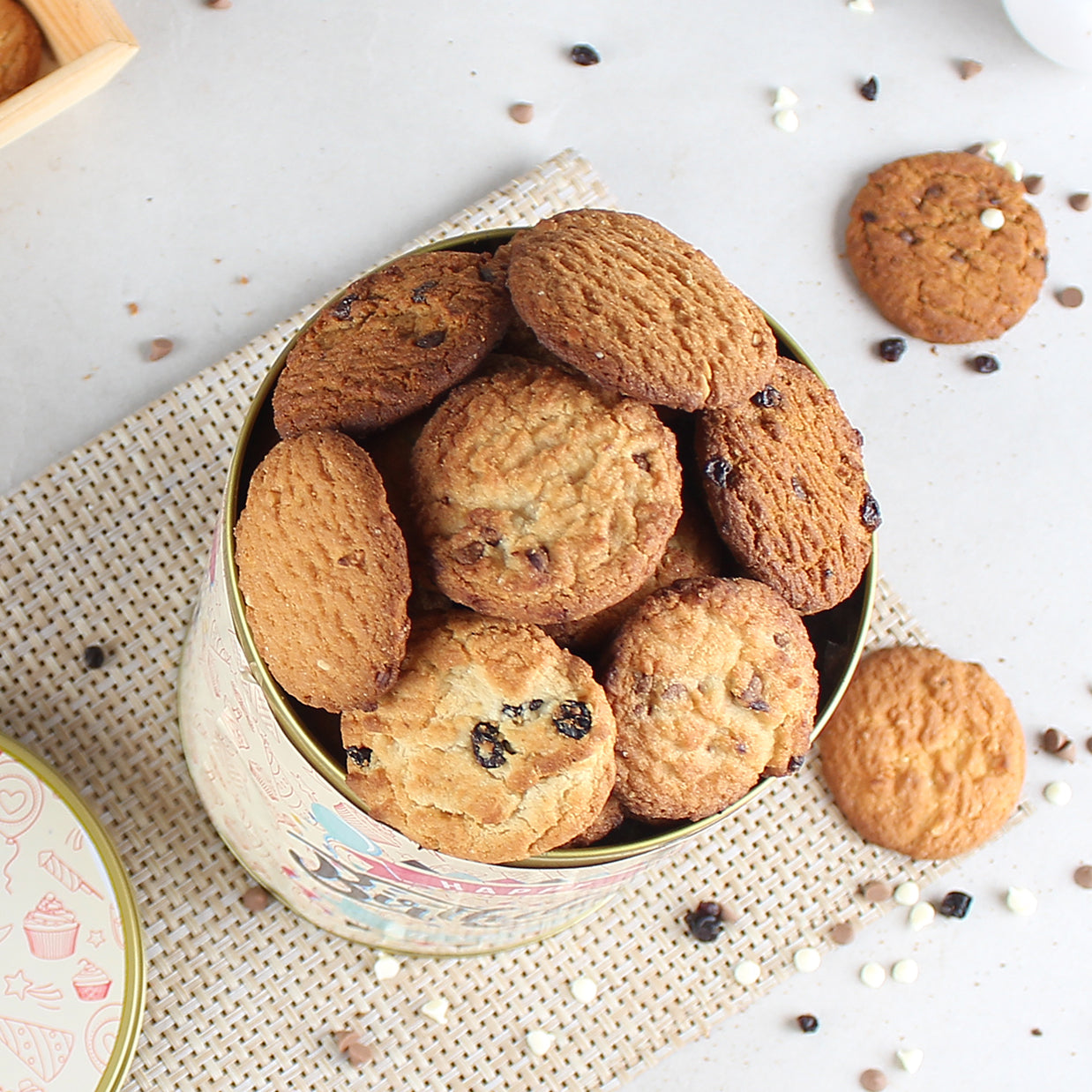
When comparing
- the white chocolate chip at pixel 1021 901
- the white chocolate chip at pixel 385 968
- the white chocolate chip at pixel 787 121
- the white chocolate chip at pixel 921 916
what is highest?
the white chocolate chip at pixel 787 121

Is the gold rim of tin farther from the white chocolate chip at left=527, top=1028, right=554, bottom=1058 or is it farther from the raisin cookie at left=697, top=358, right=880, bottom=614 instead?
the white chocolate chip at left=527, top=1028, right=554, bottom=1058

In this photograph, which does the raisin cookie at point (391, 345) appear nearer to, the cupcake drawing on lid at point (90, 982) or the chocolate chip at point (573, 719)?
the chocolate chip at point (573, 719)

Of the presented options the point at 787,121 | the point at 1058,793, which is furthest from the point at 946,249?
the point at 1058,793

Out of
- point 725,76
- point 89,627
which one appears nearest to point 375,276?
point 89,627

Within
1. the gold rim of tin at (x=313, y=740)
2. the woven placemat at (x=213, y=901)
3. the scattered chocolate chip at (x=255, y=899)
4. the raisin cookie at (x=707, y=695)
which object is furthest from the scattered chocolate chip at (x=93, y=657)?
the raisin cookie at (x=707, y=695)

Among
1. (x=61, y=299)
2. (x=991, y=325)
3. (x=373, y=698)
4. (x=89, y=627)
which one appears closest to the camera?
(x=373, y=698)

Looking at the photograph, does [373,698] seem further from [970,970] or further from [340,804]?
[970,970]

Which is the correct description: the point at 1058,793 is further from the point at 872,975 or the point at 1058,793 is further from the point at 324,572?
the point at 324,572
